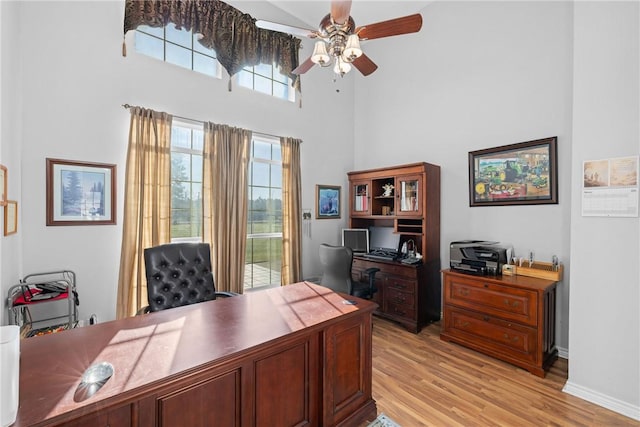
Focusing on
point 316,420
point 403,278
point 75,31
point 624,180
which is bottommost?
point 316,420

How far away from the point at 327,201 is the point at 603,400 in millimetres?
3498

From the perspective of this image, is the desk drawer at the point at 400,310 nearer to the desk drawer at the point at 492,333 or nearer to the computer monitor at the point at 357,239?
the desk drawer at the point at 492,333

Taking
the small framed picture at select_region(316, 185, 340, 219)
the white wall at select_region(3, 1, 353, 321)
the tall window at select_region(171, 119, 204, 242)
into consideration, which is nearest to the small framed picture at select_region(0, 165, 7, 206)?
the white wall at select_region(3, 1, 353, 321)

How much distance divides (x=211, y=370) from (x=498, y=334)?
271cm

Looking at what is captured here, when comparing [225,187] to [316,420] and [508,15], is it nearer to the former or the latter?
[316,420]

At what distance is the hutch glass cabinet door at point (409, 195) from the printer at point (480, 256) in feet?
2.29

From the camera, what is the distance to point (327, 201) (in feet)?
14.8

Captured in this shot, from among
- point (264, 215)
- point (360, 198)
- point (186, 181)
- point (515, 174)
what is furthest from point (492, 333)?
point (186, 181)

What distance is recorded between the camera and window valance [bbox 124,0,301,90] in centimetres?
290

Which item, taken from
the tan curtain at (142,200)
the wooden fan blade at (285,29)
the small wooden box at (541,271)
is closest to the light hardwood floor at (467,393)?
the small wooden box at (541,271)

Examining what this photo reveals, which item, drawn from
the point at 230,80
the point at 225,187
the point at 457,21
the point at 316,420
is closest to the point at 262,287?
the point at 225,187

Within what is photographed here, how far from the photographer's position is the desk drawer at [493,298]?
8.39 ft

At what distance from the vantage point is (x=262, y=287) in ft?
13.0

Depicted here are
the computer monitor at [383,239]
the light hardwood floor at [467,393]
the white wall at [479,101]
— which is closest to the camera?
the light hardwood floor at [467,393]
